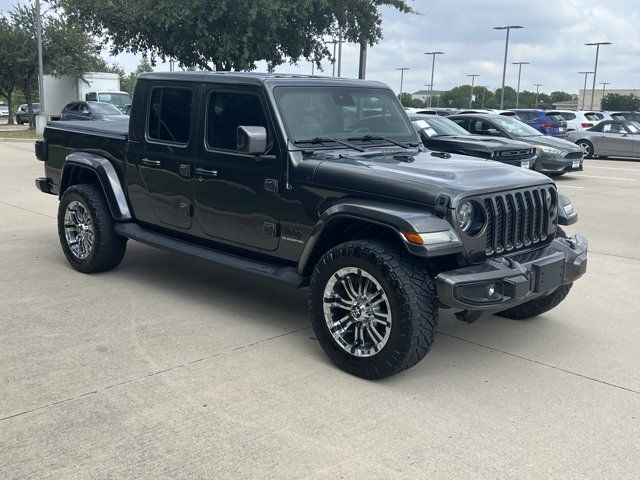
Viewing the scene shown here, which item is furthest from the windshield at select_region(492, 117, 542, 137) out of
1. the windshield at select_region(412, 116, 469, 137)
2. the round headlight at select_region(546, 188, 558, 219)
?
the round headlight at select_region(546, 188, 558, 219)

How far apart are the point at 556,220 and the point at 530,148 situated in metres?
8.90

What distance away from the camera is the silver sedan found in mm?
20844

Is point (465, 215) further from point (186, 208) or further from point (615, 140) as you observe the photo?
point (615, 140)

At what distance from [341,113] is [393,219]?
1496mm

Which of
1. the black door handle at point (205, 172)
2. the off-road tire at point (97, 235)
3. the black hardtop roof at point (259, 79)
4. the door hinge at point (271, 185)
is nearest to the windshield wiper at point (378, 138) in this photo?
the black hardtop roof at point (259, 79)

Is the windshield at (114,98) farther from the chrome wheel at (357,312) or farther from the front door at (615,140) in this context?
the chrome wheel at (357,312)

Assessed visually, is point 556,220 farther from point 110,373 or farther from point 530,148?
point 530,148

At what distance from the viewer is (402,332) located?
4.02 metres

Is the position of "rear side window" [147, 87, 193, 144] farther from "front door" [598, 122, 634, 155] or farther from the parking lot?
"front door" [598, 122, 634, 155]

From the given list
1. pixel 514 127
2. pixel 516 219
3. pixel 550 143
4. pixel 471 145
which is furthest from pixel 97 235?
pixel 514 127

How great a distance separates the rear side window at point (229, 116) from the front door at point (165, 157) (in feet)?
0.61

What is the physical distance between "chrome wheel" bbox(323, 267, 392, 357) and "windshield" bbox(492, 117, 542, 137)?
1169 cm

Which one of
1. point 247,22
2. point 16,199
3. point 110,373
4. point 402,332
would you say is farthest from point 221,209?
point 247,22

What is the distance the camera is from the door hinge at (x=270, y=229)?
492 centimetres
